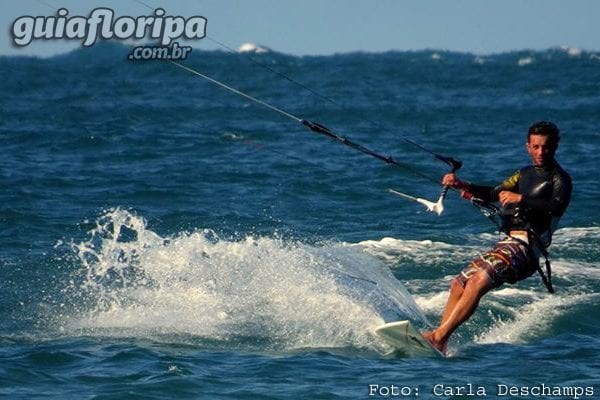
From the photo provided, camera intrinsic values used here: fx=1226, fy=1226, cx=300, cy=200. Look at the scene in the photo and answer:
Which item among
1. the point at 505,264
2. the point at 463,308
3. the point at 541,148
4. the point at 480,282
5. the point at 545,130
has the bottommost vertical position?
the point at 463,308

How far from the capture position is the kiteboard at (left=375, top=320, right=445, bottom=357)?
7.88m

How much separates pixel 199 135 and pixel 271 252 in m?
12.2

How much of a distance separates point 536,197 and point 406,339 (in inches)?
49.1

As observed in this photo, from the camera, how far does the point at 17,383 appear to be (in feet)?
23.3

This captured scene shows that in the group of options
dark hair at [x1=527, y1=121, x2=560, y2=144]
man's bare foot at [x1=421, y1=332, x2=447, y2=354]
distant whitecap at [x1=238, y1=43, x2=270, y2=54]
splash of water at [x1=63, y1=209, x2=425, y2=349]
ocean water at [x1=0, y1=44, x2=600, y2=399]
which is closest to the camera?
ocean water at [x1=0, y1=44, x2=600, y2=399]

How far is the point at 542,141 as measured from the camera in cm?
792

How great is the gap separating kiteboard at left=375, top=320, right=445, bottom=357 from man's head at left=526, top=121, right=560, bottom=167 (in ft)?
4.50

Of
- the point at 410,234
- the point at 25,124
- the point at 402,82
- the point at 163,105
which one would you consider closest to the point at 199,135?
the point at 25,124

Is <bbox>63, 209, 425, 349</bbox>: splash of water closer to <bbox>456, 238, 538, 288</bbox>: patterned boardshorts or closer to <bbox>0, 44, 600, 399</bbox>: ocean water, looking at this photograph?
<bbox>0, 44, 600, 399</bbox>: ocean water

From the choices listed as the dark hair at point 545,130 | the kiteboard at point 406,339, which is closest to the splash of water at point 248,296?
the kiteboard at point 406,339

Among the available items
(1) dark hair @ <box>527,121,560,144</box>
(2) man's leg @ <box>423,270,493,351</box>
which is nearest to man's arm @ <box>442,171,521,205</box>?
(1) dark hair @ <box>527,121,560,144</box>

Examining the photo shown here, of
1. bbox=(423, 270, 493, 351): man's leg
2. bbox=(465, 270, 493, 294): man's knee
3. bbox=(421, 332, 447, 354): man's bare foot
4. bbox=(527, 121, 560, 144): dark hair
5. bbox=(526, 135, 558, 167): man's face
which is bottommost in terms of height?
bbox=(421, 332, 447, 354): man's bare foot

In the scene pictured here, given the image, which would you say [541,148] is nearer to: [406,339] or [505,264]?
[505,264]

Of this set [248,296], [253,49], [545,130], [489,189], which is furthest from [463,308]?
[253,49]
